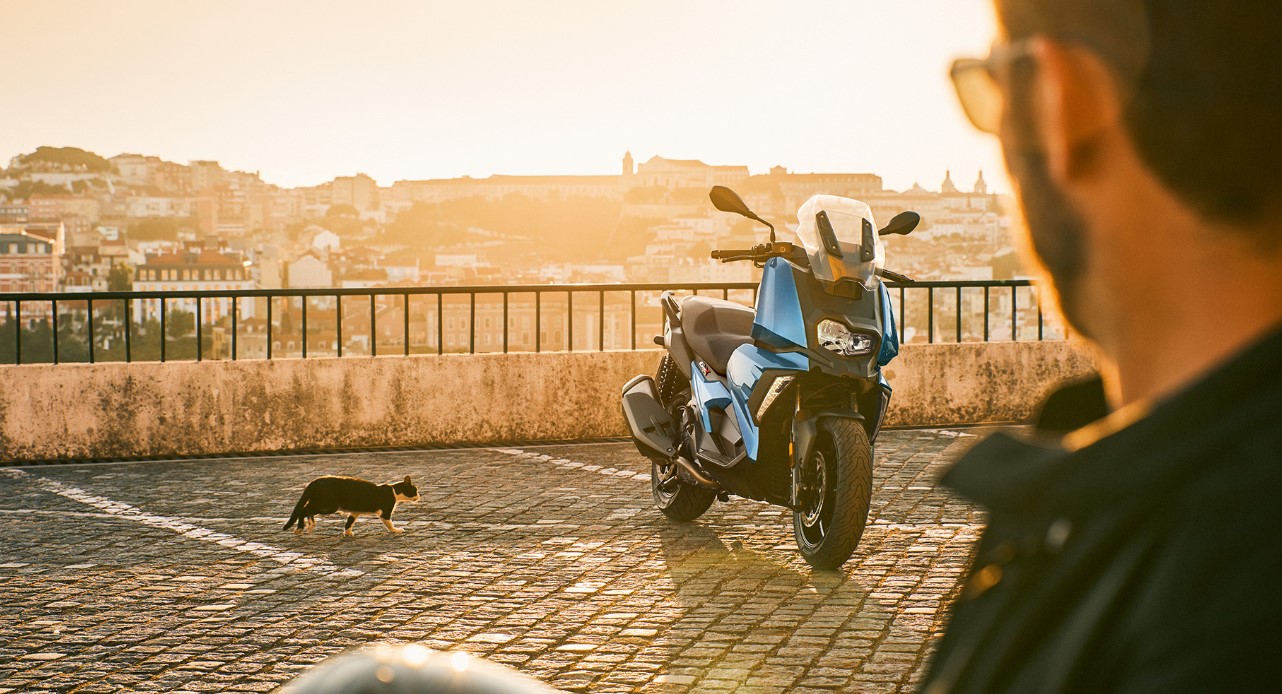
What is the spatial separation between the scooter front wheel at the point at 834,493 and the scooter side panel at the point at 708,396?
64 cm

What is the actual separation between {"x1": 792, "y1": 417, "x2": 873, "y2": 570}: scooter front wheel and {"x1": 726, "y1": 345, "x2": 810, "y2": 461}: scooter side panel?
0.28 metres

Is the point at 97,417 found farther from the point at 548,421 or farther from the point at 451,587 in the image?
the point at 451,587

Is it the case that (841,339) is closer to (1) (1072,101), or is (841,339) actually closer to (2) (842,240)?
(2) (842,240)

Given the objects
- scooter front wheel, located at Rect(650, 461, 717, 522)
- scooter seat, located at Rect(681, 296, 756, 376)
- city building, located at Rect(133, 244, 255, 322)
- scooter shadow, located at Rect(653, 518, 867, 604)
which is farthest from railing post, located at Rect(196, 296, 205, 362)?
city building, located at Rect(133, 244, 255, 322)

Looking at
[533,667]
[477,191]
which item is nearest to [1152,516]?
[533,667]

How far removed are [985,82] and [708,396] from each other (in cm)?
610

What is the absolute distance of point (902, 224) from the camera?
6969 mm

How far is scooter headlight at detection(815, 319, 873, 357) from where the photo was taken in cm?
640

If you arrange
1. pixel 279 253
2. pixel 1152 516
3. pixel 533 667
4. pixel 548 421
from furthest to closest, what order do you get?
pixel 279 253 < pixel 548 421 < pixel 533 667 < pixel 1152 516

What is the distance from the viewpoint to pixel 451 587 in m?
6.08

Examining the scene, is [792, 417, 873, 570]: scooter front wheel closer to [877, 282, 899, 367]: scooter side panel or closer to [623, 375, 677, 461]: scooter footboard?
[877, 282, 899, 367]: scooter side panel

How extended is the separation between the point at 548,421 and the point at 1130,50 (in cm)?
1040

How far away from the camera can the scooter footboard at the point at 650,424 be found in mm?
7539

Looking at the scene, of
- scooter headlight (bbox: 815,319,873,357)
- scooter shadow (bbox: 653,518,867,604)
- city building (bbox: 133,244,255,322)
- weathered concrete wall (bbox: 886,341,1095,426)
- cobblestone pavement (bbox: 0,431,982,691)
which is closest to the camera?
cobblestone pavement (bbox: 0,431,982,691)
